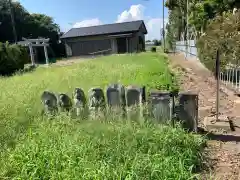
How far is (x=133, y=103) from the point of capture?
4.88m

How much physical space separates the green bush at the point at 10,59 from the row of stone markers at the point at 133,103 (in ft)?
51.1

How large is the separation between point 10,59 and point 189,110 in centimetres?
1783

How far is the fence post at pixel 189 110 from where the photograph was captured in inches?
177

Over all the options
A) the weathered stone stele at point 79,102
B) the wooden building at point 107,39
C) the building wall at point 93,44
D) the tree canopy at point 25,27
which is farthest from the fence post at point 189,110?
the tree canopy at point 25,27

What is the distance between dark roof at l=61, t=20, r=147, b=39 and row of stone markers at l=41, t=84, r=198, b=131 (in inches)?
1116

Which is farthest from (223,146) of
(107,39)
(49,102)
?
(107,39)

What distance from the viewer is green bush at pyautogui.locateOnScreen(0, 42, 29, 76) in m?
19.1

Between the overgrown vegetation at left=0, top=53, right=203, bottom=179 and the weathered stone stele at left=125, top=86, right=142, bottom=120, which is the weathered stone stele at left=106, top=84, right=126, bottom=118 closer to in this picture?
the weathered stone stele at left=125, top=86, right=142, bottom=120

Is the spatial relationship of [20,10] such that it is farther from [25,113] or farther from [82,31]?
[25,113]

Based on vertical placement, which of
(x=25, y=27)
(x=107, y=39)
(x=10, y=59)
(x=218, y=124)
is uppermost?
(x=25, y=27)

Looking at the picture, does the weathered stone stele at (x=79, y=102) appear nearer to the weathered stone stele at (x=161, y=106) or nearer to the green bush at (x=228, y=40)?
the weathered stone stele at (x=161, y=106)

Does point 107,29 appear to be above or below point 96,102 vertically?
above

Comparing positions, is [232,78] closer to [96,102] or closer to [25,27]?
[96,102]

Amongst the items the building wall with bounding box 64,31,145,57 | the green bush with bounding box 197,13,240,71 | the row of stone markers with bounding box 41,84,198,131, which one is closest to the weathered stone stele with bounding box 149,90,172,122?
the row of stone markers with bounding box 41,84,198,131
